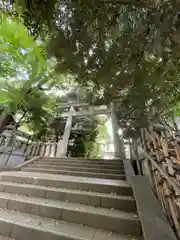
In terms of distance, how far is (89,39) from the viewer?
3.02 metres

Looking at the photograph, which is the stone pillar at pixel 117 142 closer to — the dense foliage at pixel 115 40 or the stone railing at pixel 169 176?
the dense foliage at pixel 115 40

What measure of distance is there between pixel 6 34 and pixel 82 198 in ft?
11.8

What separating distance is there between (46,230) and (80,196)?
2.36 feet

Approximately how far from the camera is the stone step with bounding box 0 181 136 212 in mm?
2135

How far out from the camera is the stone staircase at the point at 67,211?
1716mm

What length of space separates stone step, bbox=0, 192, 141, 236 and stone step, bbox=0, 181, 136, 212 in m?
0.08

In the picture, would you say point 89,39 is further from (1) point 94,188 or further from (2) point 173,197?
(2) point 173,197

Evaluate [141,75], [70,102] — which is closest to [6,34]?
[141,75]

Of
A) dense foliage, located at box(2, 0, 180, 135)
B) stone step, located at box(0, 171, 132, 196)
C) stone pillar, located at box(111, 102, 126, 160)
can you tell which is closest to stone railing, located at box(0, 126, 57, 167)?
stone step, located at box(0, 171, 132, 196)

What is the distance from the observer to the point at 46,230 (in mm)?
1725

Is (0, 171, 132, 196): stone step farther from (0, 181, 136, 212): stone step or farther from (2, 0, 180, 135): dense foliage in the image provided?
(2, 0, 180, 135): dense foliage

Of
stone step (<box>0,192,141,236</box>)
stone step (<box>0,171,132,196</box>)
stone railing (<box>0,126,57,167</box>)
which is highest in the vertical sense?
stone railing (<box>0,126,57,167</box>)

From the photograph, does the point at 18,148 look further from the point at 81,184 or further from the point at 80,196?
the point at 80,196

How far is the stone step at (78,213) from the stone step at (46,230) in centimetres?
7
